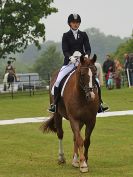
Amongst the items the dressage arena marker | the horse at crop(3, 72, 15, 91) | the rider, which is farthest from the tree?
the rider

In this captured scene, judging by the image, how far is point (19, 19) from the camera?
4603cm

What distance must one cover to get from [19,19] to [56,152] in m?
33.0

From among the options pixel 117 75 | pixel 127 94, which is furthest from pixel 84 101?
→ pixel 117 75

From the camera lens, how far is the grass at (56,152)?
36.6ft

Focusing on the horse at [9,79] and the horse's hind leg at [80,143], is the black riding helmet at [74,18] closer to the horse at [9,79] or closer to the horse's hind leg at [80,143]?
the horse's hind leg at [80,143]

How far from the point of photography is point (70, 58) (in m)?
12.1

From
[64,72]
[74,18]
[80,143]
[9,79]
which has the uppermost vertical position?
[74,18]

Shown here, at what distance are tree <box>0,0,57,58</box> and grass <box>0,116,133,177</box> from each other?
26657 millimetres

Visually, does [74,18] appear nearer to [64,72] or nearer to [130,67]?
[64,72]

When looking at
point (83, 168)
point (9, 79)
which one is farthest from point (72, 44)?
point (9, 79)

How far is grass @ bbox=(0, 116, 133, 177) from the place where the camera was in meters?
11.2

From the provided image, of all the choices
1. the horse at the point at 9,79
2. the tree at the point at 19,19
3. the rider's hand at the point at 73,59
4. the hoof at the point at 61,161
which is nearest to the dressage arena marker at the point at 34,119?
the hoof at the point at 61,161

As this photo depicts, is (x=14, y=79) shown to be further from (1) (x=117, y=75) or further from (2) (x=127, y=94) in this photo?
(2) (x=127, y=94)

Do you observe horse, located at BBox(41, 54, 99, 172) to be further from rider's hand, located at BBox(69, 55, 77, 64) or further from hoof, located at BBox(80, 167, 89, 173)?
rider's hand, located at BBox(69, 55, 77, 64)
